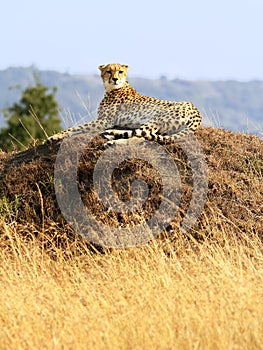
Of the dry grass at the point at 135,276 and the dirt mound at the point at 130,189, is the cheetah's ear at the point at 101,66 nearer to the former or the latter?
the dirt mound at the point at 130,189

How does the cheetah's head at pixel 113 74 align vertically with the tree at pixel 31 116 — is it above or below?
above

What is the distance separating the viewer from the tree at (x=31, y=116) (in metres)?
21.2

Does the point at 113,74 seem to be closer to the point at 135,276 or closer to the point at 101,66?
the point at 101,66

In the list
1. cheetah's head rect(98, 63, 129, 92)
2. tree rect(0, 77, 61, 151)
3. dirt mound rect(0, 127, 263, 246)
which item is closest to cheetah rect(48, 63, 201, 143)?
cheetah's head rect(98, 63, 129, 92)

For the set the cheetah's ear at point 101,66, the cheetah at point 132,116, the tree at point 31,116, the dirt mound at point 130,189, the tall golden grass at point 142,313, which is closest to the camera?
the tall golden grass at point 142,313

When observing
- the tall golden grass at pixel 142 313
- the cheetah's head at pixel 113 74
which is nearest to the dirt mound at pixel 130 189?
the cheetah's head at pixel 113 74

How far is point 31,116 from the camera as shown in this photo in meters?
22.3

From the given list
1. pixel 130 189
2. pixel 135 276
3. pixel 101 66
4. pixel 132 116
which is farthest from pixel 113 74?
pixel 135 276

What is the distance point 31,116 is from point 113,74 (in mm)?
12556

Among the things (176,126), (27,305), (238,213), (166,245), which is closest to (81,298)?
(27,305)

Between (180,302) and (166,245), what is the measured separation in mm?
2758

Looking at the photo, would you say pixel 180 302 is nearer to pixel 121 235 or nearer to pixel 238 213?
pixel 121 235

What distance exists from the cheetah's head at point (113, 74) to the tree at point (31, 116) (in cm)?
1032

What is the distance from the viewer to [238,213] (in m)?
8.75
